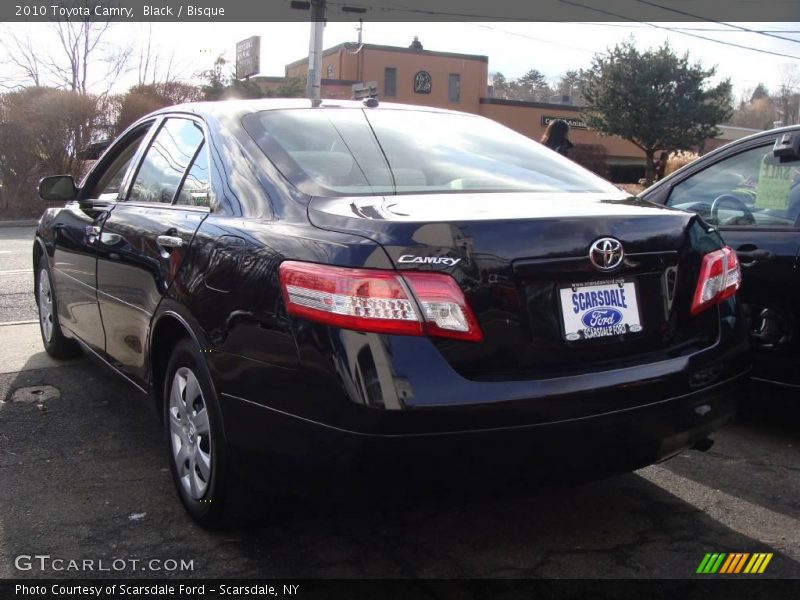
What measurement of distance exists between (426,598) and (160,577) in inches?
35.3

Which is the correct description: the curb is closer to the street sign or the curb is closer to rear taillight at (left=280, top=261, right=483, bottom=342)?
rear taillight at (left=280, top=261, right=483, bottom=342)

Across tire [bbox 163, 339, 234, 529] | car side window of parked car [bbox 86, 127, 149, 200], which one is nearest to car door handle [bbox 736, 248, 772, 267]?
tire [bbox 163, 339, 234, 529]

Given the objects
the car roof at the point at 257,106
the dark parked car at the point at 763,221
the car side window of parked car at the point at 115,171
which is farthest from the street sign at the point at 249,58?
the car roof at the point at 257,106

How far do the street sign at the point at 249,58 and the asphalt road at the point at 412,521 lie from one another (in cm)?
3573

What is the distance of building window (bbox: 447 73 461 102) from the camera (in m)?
49.0

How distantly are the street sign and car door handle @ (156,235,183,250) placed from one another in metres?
35.7

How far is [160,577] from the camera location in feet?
8.99

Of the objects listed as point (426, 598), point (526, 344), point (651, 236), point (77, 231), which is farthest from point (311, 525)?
point (77, 231)

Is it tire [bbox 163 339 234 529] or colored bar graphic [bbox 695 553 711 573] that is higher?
tire [bbox 163 339 234 529]

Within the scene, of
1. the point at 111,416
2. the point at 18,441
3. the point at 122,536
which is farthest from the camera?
the point at 111,416

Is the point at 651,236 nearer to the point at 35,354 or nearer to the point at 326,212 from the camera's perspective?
the point at 326,212

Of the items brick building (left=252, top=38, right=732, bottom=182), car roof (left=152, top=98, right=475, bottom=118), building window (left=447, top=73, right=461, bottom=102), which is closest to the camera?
car roof (left=152, top=98, right=475, bottom=118)

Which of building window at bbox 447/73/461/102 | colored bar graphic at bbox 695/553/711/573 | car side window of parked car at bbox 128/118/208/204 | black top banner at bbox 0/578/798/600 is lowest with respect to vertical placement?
black top banner at bbox 0/578/798/600

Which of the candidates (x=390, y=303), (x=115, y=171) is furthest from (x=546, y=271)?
(x=115, y=171)
